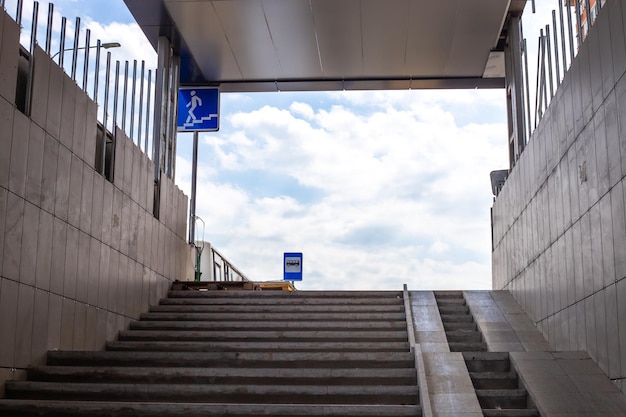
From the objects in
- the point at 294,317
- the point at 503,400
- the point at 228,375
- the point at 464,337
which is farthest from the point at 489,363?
the point at 294,317

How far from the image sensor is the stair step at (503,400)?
707 cm

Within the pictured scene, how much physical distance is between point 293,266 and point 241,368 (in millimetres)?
11181

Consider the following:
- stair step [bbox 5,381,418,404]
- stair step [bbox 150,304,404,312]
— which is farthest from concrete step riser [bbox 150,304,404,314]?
stair step [bbox 5,381,418,404]

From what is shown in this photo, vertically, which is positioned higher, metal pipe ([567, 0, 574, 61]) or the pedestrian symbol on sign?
the pedestrian symbol on sign

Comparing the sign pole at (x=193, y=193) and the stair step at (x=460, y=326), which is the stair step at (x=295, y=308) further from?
the sign pole at (x=193, y=193)

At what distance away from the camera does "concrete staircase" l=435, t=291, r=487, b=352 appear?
9141 mm

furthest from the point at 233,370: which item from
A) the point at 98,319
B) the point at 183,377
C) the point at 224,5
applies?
the point at 224,5

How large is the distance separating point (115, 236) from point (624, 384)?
6392 mm

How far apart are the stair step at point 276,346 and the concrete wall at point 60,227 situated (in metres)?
0.95

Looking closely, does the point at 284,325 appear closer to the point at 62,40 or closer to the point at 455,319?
the point at 455,319

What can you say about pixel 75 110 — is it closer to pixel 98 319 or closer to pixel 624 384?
pixel 98 319

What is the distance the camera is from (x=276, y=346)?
8781 mm

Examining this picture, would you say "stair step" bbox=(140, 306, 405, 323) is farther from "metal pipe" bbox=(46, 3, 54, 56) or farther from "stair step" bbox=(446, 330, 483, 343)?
"metal pipe" bbox=(46, 3, 54, 56)

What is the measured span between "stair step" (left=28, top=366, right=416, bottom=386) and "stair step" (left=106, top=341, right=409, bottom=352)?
2.69 ft
